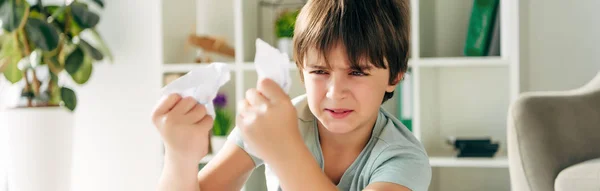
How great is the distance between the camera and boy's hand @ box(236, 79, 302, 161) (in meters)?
0.91

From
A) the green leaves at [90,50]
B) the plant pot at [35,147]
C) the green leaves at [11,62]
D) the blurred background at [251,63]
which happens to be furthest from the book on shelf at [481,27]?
the green leaves at [11,62]

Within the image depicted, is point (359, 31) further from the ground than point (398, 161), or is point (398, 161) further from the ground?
point (359, 31)

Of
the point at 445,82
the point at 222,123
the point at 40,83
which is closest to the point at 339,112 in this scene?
the point at 222,123

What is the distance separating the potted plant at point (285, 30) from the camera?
284 centimetres

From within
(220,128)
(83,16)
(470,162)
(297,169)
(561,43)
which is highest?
(83,16)

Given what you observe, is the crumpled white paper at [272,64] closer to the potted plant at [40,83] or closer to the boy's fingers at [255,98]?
the boy's fingers at [255,98]

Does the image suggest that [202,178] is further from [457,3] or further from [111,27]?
[111,27]

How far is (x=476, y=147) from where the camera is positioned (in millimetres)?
2670

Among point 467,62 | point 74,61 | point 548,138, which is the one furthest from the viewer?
point 74,61

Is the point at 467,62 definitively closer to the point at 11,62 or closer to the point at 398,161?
the point at 398,161

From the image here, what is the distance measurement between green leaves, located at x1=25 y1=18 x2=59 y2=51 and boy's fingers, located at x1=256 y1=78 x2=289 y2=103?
83.8 inches

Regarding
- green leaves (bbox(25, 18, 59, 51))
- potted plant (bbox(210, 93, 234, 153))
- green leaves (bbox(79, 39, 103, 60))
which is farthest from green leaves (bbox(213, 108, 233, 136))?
green leaves (bbox(25, 18, 59, 51))

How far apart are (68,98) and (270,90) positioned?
7.43ft

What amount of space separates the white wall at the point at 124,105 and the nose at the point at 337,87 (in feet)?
7.10
